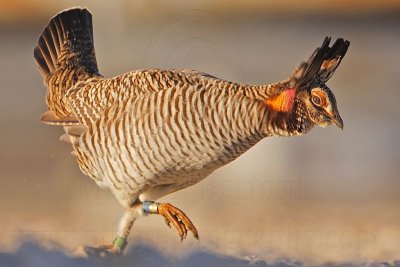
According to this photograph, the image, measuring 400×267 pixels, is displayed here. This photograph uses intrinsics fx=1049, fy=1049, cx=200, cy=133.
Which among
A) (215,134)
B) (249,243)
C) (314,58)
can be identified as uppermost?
(314,58)

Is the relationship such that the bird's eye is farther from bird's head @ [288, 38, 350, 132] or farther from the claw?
the claw

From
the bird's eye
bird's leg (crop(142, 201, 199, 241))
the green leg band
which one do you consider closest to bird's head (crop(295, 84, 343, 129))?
the bird's eye

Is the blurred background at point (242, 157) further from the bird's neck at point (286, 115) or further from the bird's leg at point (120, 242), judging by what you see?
the bird's neck at point (286, 115)

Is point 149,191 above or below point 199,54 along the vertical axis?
below

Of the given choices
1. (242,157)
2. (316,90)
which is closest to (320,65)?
(316,90)

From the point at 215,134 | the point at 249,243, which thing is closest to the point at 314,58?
the point at 215,134

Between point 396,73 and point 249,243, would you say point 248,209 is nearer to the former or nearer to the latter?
point 249,243

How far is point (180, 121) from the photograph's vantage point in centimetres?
398

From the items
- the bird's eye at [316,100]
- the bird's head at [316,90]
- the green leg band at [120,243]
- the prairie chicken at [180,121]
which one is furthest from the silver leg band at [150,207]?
the bird's eye at [316,100]

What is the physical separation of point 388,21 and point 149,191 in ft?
14.6

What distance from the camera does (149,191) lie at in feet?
14.2

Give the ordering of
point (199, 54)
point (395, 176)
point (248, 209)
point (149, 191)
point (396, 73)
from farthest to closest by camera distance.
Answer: point (396, 73)
point (199, 54)
point (395, 176)
point (248, 209)
point (149, 191)

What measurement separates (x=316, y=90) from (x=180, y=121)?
534 mm

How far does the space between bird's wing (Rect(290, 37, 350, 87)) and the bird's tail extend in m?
1.02
